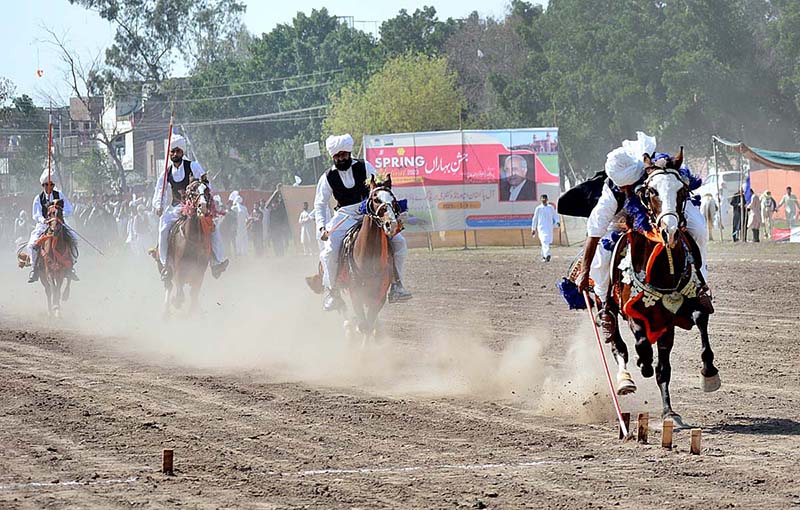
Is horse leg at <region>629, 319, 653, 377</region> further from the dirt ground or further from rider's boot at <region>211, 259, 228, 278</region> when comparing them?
rider's boot at <region>211, 259, 228, 278</region>

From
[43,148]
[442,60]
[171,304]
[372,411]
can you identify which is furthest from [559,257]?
[43,148]

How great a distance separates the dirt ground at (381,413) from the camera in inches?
277

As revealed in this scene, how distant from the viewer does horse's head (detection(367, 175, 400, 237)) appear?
43.0 ft

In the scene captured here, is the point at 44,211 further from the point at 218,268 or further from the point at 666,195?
the point at 666,195

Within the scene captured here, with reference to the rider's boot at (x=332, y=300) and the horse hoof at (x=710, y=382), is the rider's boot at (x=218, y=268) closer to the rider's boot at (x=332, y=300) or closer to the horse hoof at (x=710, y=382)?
the rider's boot at (x=332, y=300)

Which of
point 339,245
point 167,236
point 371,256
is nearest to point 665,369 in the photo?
point 371,256

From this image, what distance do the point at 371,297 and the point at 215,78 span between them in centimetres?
7404

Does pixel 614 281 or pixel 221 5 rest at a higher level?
pixel 221 5

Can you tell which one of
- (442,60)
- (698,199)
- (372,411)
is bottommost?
(372,411)

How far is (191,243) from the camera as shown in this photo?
17203 mm

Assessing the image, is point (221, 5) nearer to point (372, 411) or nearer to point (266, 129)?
point (266, 129)

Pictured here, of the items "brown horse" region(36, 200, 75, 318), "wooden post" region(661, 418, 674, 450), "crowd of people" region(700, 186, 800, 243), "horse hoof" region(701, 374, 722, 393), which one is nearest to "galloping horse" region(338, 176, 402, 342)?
"horse hoof" region(701, 374, 722, 393)

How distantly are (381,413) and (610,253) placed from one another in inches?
88.5

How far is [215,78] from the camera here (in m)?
85.6
